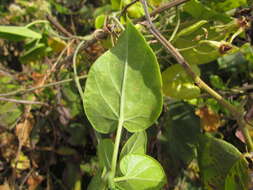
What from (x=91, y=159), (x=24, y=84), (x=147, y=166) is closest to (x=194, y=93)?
(x=147, y=166)

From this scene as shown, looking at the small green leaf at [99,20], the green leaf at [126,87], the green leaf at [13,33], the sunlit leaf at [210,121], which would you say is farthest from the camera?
the sunlit leaf at [210,121]

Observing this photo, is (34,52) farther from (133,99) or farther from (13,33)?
(133,99)

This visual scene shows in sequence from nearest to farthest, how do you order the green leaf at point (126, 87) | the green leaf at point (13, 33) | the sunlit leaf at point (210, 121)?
the green leaf at point (126, 87) < the green leaf at point (13, 33) < the sunlit leaf at point (210, 121)

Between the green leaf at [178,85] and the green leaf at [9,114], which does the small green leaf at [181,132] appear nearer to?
the green leaf at [178,85]

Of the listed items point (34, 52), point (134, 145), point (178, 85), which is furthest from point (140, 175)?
point (34, 52)

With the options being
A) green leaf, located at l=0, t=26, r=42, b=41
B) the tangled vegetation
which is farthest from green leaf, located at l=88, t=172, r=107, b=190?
green leaf, located at l=0, t=26, r=42, b=41

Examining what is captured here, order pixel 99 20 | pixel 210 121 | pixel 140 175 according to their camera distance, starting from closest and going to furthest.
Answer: pixel 140 175 < pixel 99 20 < pixel 210 121

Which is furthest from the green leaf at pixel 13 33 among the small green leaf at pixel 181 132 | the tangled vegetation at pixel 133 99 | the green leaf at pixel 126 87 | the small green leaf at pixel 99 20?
the small green leaf at pixel 181 132
